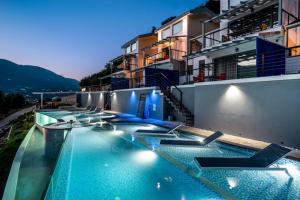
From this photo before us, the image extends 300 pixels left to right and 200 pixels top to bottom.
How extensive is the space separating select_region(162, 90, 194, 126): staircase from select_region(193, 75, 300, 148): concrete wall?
1516 mm

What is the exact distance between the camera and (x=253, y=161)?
644 cm

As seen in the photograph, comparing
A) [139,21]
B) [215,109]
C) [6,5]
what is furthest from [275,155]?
[139,21]

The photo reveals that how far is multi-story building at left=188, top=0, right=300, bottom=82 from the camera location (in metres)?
12.2

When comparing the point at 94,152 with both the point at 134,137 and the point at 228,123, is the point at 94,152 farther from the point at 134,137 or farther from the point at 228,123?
the point at 228,123

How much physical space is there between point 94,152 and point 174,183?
4.16 metres

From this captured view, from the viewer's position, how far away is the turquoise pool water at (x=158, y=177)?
5145 millimetres

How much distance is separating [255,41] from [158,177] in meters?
10.7

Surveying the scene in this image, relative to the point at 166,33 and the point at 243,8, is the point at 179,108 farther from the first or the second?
the point at 166,33

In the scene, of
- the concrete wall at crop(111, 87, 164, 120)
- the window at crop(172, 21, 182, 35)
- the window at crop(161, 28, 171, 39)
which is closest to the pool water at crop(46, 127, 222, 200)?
the concrete wall at crop(111, 87, 164, 120)

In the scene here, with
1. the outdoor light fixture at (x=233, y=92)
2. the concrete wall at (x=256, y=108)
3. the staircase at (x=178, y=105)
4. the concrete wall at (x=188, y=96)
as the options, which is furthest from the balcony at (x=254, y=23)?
the staircase at (x=178, y=105)

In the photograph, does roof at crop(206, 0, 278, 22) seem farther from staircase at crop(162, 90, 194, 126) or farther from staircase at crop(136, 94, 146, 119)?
staircase at crop(136, 94, 146, 119)

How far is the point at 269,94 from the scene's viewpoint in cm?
975

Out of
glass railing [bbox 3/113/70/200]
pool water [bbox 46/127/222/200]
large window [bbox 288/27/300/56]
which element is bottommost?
glass railing [bbox 3/113/70/200]

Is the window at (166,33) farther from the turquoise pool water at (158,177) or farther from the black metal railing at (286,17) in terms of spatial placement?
the turquoise pool water at (158,177)
